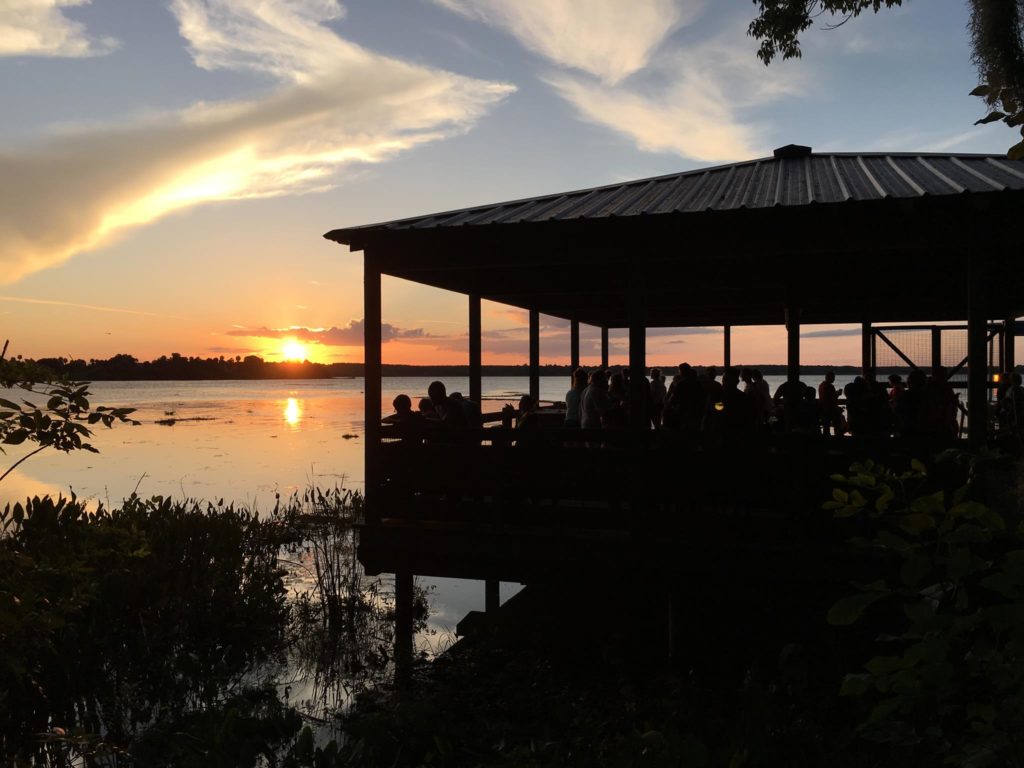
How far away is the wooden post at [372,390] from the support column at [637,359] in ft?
8.39

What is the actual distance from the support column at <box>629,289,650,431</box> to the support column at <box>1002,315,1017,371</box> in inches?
488

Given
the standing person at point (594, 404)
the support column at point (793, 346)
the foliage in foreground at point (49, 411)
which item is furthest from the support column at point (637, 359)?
the support column at point (793, 346)

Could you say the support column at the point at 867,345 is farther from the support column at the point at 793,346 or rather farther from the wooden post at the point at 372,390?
the wooden post at the point at 372,390

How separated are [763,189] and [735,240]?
1.78 m

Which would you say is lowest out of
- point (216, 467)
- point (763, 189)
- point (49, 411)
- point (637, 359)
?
point (216, 467)

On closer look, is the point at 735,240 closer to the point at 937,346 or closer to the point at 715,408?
the point at 715,408

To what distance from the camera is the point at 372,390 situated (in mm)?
8156

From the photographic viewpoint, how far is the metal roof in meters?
7.20

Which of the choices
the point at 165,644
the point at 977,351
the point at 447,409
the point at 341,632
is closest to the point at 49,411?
the point at 447,409

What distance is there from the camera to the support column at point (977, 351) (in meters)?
6.63

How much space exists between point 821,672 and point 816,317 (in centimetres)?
1071

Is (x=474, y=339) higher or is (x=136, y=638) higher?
(x=474, y=339)

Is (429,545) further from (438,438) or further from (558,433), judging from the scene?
(558,433)

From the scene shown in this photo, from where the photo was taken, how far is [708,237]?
725 cm
